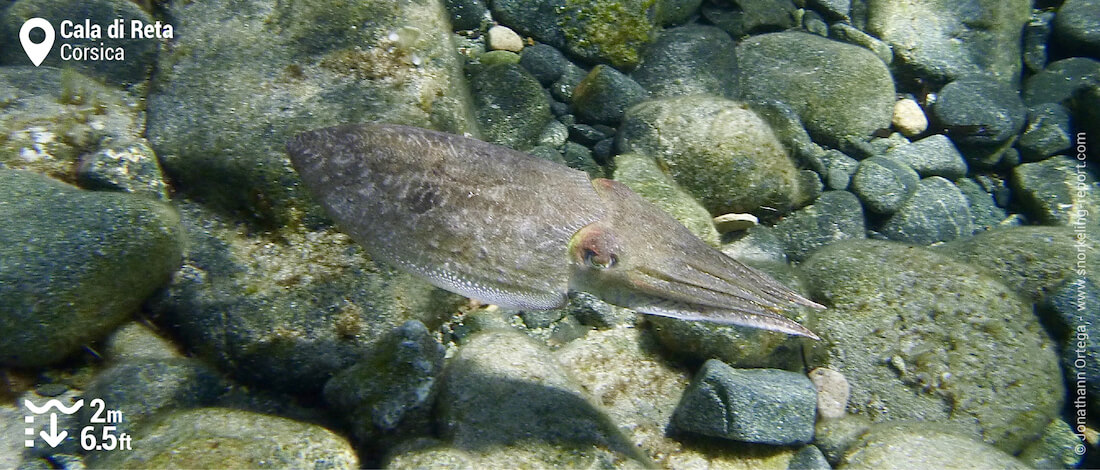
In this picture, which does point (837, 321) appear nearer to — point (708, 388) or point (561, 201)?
point (708, 388)

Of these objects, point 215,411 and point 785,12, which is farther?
point 785,12

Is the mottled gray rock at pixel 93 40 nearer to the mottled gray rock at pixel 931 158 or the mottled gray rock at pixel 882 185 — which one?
the mottled gray rock at pixel 882 185

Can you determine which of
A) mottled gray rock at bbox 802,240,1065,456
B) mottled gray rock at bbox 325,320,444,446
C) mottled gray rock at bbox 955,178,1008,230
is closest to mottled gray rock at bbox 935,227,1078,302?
mottled gray rock at bbox 802,240,1065,456

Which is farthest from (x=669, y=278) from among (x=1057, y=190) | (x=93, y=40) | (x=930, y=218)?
(x=1057, y=190)

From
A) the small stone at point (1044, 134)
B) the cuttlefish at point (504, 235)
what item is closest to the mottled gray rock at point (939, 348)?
the cuttlefish at point (504, 235)

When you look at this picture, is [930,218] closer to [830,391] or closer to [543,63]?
[830,391]

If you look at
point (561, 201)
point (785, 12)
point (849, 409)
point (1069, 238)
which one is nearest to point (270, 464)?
point (561, 201)
